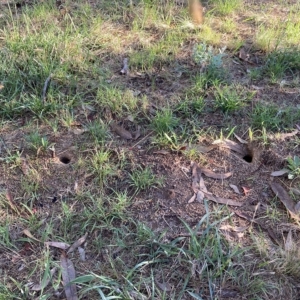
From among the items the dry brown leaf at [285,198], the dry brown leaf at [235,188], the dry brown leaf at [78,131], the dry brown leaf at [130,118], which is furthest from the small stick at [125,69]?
the dry brown leaf at [285,198]

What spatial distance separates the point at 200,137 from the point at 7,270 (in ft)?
4.36

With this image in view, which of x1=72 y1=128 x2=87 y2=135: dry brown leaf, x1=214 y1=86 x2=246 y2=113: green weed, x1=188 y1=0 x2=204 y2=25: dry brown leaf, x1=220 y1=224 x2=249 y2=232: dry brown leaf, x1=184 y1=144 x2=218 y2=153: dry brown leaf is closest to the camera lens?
x1=220 y1=224 x2=249 y2=232: dry brown leaf

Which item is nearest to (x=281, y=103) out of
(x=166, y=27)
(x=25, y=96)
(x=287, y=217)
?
(x=287, y=217)

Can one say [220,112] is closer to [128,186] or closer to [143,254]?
[128,186]

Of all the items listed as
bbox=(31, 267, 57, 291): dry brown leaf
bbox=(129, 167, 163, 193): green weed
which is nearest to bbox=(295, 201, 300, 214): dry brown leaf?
bbox=(129, 167, 163, 193): green weed

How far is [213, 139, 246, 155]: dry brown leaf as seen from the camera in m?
2.59

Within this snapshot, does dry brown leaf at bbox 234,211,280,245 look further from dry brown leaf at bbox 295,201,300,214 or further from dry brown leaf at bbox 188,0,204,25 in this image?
dry brown leaf at bbox 188,0,204,25

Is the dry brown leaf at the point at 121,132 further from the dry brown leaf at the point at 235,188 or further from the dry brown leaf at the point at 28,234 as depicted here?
the dry brown leaf at the point at 28,234

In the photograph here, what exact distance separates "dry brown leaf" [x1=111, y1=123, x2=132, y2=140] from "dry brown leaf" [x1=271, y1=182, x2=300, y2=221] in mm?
915

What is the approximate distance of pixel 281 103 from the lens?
2.88 m

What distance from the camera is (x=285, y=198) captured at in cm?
232

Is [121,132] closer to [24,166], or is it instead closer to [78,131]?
[78,131]

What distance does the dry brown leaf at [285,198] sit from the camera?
2244mm

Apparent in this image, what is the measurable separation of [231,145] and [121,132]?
69cm
